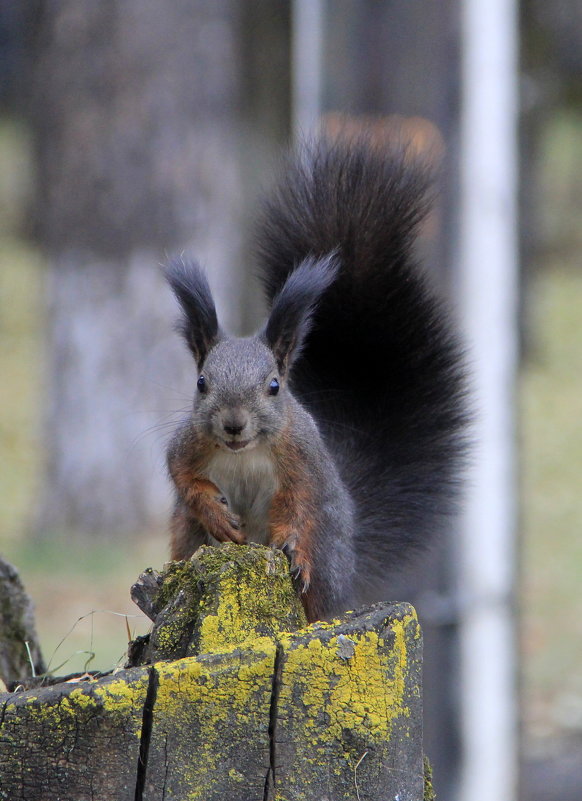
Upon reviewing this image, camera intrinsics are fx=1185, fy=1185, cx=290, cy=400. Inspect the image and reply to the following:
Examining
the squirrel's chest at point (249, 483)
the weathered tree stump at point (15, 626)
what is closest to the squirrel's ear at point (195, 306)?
the squirrel's chest at point (249, 483)

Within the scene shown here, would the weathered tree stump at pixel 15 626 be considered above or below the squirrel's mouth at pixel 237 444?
below

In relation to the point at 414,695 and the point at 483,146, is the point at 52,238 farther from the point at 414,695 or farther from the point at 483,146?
the point at 414,695

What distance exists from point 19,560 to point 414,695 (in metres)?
4.32

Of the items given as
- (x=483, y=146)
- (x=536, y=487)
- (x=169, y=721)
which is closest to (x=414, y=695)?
(x=169, y=721)

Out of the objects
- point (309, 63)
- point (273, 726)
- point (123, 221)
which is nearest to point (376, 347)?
point (273, 726)

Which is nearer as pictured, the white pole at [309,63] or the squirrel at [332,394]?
the squirrel at [332,394]

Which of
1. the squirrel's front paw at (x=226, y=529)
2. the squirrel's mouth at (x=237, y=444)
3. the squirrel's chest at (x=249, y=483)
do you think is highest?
the squirrel's mouth at (x=237, y=444)

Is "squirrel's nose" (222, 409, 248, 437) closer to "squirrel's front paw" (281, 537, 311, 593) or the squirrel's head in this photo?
the squirrel's head

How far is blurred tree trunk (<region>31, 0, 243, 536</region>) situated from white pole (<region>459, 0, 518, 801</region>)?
1.87 meters

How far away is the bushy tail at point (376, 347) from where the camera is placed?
85.1 inches

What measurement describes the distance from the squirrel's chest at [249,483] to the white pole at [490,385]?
5.81 feet

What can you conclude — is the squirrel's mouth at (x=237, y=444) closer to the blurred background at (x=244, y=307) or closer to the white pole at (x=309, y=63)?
the blurred background at (x=244, y=307)

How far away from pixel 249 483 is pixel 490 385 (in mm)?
1979

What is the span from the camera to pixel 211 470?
2072 millimetres
